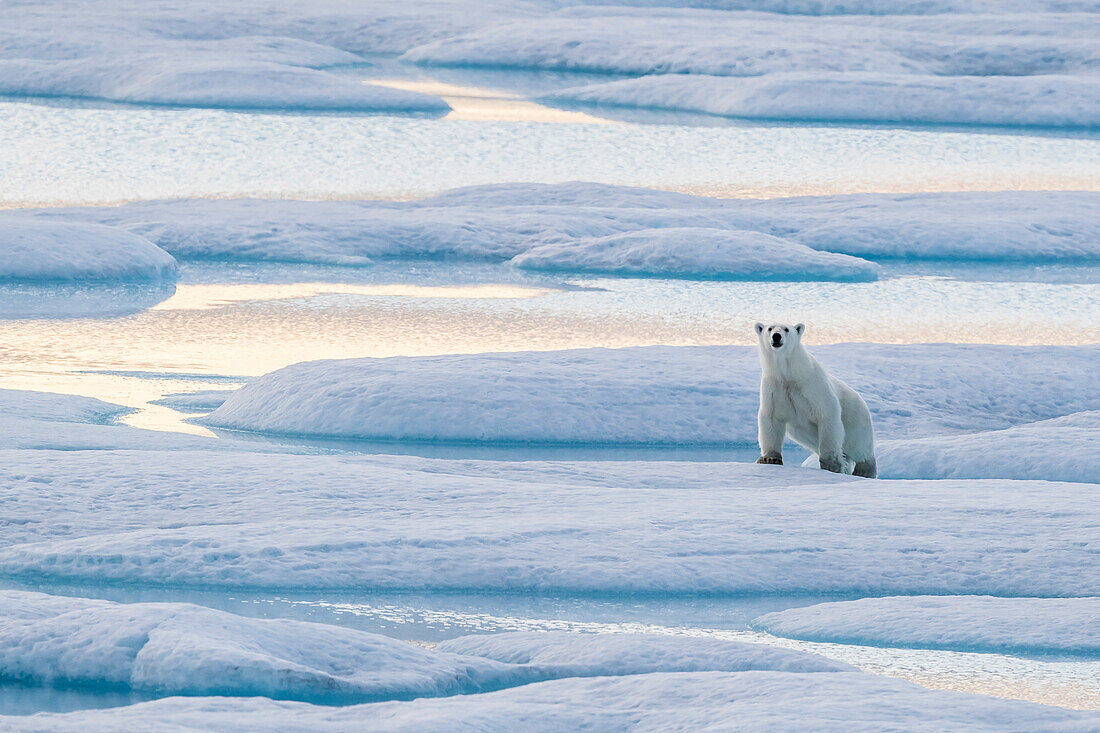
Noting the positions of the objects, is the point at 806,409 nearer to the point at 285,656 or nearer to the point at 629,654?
the point at 629,654

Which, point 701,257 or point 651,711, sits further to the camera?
point 701,257

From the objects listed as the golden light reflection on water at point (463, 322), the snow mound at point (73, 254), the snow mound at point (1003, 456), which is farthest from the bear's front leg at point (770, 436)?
the snow mound at point (73, 254)

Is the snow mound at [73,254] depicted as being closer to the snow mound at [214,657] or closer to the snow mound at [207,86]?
the snow mound at [214,657]

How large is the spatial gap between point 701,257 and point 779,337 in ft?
16.0

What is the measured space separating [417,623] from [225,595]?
1.64 ft

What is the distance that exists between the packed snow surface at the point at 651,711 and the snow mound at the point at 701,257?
666 cm

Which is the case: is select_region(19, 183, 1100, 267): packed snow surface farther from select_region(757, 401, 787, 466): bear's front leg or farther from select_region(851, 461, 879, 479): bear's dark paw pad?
select_region(757, 401, 787, 466): bear's front leg

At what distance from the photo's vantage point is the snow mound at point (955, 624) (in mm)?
3746

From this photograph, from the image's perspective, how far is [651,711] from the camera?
10.3ft

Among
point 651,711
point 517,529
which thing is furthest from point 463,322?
point 651,711

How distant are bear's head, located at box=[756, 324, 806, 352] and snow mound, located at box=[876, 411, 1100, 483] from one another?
2.76 feet

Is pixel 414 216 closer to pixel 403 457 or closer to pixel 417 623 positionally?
pixel 403 457

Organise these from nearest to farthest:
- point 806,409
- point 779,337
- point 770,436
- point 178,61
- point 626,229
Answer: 1. point 779,337
2. point 806,409
3. point 770,436
4. point 626,229
5. point 178,61

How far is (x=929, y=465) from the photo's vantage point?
574 cm
